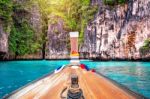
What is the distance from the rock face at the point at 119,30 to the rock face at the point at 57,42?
714 cm

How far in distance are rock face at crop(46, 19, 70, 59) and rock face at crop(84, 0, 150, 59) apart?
7.14 meters

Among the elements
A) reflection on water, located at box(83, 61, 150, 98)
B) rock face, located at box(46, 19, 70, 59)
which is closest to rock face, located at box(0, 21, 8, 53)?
rock face, located at box(46, 19, 70, 59)

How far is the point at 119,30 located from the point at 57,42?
1573 centimetres

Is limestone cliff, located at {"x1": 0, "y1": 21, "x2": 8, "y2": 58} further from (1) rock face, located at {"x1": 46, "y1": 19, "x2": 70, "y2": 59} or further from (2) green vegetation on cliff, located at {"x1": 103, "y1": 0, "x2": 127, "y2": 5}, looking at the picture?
(2) green vegetation on cliff, located at {"x1": 103, "y1": 0, "x2": 127, "y2": 5}

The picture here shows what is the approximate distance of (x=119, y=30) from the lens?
140 feet

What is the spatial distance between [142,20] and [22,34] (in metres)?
22.0

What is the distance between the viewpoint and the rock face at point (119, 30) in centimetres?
3897

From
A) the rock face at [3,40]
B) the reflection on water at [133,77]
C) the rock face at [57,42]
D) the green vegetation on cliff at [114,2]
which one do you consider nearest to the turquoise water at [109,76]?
the reflection on water at [133,77]

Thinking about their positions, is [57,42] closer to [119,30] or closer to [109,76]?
[119,30]

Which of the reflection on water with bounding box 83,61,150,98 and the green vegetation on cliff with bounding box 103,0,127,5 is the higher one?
the green vegetation on cliff with bounding box 103,0,127,5

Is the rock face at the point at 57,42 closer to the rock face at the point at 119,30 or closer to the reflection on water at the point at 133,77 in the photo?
the rock face at the point at 119,30

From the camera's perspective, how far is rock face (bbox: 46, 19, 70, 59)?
177ft

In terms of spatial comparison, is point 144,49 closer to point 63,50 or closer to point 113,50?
point 113,50

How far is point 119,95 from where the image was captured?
3023mm
